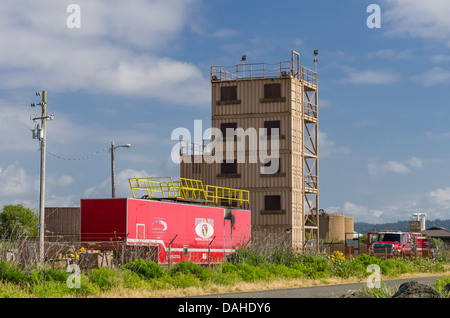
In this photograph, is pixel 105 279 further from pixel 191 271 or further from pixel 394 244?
pixel 394 244

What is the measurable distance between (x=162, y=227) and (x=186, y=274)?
30.9 feet

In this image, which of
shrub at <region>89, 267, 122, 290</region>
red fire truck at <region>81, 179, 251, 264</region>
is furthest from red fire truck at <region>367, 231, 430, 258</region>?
shrub at <region>89, 267, 122, 290</region>

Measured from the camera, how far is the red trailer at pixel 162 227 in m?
31.6

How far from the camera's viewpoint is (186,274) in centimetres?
2461

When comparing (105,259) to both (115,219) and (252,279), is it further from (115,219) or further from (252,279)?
(252,279)

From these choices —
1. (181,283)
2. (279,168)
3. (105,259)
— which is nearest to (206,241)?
(105,259)

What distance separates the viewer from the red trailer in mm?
31578

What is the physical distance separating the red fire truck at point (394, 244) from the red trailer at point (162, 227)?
1269 centimetres

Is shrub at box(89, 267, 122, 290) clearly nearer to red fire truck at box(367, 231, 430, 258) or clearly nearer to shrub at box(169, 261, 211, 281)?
shrub at box(169, 261, 211, 281)

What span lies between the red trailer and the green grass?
2.61 meters

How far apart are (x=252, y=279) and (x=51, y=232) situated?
3341 centimetres

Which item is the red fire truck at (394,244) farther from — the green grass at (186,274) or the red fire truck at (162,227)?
the red fire truck at (162,227)

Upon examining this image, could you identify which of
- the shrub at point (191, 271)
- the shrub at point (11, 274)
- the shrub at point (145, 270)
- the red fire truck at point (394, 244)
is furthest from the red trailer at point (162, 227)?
the red fire truck at point (394, 244)

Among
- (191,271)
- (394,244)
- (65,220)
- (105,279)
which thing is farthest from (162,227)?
(65,220)
